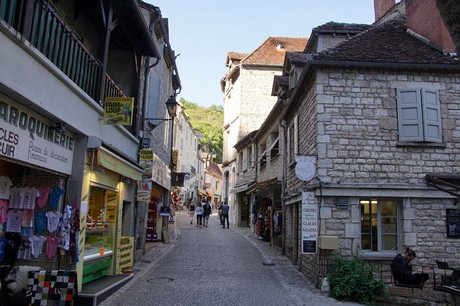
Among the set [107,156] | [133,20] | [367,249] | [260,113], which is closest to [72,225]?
[107,156]

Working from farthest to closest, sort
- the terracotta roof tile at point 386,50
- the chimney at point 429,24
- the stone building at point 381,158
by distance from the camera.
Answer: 1. the chimney at point 429,24
2. the terracotta roof tile at point 386,50
3. the stone building at point 381,158

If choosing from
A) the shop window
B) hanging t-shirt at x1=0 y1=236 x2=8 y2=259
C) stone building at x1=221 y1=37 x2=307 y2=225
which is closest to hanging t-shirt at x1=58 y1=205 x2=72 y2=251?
hanging t-shirt at x1=0 y1=236 x2=8 y2=259

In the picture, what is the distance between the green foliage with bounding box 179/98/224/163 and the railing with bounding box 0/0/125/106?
1929 inches

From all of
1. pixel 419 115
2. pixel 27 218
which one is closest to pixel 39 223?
pixel 27 218

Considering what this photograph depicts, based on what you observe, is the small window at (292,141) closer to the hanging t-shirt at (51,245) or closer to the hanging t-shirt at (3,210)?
the hanging t-shirt at (51,245)

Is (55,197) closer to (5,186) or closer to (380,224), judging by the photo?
(5,186)

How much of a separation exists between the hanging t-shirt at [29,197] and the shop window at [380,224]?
7.25 meters

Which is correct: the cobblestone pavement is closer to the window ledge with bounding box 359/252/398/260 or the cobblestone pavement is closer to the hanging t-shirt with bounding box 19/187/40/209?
the window ledge with bounding box 359/252/398/260

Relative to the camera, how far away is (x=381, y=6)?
15.9 metres

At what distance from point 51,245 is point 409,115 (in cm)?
851

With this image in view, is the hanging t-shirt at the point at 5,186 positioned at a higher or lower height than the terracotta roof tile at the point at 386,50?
lower

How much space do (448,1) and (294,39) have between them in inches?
1110

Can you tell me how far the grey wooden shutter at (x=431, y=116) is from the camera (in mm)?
9867

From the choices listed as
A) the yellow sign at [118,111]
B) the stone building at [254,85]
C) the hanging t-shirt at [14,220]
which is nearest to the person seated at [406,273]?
the yellow sign at [118,111]
